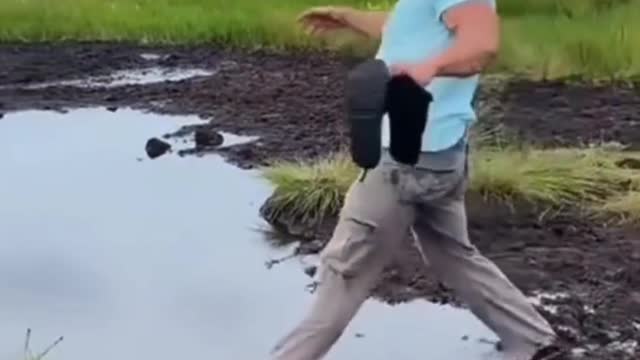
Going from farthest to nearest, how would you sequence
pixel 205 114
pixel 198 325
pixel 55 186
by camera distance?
pixel 205 114
pixel 55 186
pixel 198 325

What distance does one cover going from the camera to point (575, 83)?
48.5 ft

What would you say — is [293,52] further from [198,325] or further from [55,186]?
[198,325]

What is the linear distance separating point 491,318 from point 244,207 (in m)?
3.56

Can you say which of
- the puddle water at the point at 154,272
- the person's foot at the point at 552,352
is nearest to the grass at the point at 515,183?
the puddle water at the point at 154,272

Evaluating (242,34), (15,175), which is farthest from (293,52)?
(15,175)

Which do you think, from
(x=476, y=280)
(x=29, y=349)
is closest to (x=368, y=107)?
(x=476, y=280)

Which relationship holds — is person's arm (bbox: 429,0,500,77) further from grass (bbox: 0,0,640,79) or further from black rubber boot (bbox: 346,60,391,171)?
grass (bbox: 0,0,640,79)

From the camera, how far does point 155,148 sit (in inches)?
462

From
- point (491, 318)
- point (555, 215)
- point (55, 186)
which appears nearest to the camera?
point (491, 318)

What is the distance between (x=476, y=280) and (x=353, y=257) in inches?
22.3

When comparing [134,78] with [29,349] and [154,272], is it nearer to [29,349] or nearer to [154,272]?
[154,272]

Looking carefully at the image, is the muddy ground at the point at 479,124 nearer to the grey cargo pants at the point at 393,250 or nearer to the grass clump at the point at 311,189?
the grass clump at the point at 311,189

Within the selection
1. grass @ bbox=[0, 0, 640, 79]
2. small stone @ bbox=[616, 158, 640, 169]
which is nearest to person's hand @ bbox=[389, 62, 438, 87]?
small stone @ bbox=[616, 158, 640, 169]

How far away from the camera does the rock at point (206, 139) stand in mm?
12023
